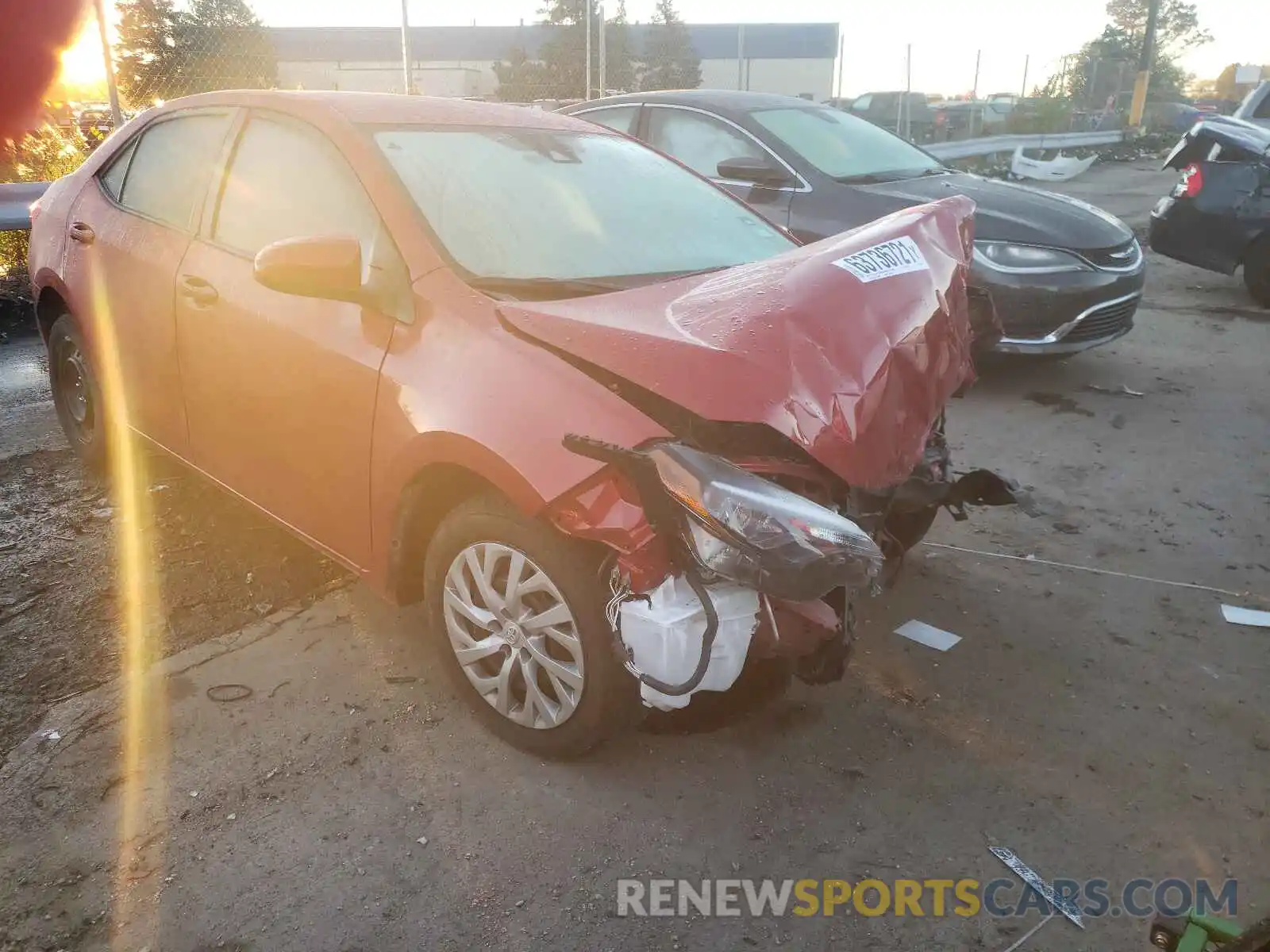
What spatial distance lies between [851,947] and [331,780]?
139 centimetres

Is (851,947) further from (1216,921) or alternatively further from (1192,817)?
(1192,817)

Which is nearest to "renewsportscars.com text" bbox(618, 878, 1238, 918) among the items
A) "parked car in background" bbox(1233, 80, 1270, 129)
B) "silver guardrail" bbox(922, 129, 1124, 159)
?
"parked car in background" bbox(1233, 80, 1270, 129)

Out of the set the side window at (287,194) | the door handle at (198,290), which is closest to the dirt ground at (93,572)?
the door handle at (198,290)

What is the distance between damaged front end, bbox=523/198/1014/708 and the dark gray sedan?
3.02m

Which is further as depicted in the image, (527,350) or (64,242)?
(64,242)

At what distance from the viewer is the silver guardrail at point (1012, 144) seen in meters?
14.9

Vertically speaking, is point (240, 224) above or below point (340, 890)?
above

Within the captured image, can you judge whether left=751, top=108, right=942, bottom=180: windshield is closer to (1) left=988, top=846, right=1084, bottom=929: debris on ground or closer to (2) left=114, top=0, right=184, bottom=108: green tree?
(1) left=988, top=846, right=1084, bottom=929: debris on ground

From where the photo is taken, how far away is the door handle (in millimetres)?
3195

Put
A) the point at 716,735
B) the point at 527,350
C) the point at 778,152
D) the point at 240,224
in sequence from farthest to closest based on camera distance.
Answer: the point at 778,152
the point at 240,224
the point at 716,735
the point at 527,350

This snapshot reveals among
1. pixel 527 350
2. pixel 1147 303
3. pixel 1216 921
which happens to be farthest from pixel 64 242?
pixel 1147 303

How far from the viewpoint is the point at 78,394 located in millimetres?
4473

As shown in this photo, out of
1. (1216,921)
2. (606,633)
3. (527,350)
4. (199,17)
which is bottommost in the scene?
(1216,921)

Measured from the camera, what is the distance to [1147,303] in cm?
842
